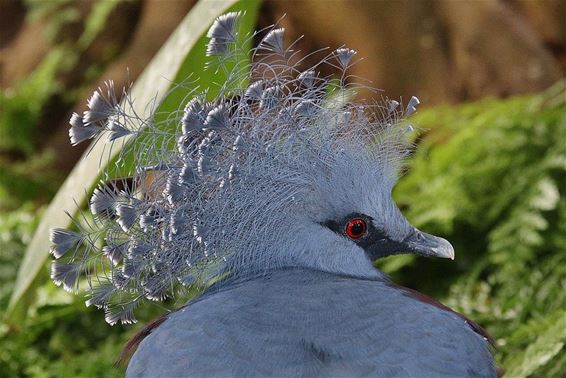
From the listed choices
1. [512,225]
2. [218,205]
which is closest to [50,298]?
[218,205]

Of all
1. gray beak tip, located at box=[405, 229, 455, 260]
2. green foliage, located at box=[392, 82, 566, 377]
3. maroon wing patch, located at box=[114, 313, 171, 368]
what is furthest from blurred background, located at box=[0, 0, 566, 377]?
maroon wing patch, located at box=[114, 313, 171, 368]

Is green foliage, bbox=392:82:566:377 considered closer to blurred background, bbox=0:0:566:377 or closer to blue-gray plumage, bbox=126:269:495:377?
blurred background, bbox=0:0:566:377

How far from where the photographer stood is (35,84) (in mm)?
5027

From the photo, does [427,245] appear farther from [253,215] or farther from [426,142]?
[426,142]

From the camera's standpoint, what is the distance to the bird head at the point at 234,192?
2.08 meters

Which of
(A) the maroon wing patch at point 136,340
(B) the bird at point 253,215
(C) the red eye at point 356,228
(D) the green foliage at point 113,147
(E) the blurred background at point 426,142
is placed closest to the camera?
(B) the bird at point 253,215

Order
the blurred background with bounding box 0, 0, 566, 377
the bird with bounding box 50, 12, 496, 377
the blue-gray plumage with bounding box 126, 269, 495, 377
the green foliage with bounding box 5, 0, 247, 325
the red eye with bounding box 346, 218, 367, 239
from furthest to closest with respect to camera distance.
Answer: the blurred background with bounding box 0, 0, 566, 377, the green foliage with bounding box 5, 0, 247, 325, the red eye with bounding box 346, 218, 367, 239, the bird with bounding box 50, 12, 496, 377, the blue-gray plumage with bounding box 126, 269, 495, 377

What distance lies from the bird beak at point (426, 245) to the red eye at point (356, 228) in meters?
0.13

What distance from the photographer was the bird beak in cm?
225

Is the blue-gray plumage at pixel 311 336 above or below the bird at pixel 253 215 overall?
below

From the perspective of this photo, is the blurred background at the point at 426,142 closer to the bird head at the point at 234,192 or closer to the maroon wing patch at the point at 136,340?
the bird head at the point at 234,192

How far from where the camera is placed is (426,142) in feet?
13.2

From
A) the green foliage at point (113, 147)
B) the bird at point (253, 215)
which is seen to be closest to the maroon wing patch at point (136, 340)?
the bird at point (253, 215)

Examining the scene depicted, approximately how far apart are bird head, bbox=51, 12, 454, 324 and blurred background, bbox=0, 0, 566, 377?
42cm
